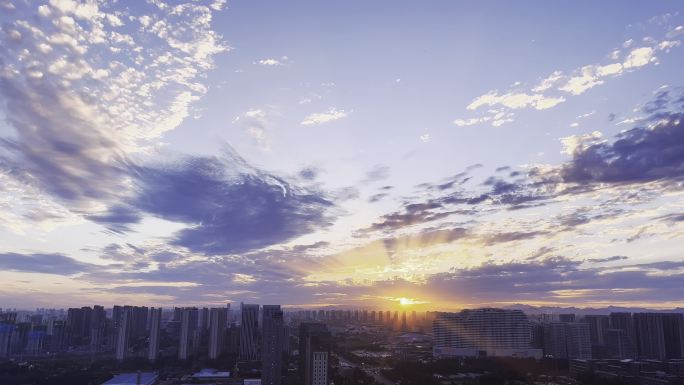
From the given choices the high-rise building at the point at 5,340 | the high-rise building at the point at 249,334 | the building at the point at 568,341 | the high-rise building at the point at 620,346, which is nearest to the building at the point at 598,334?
the high-rise building at the point at 620,346

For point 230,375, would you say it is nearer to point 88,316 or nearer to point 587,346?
point 88,316

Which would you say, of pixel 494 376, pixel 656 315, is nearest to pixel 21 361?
pixel 494 376

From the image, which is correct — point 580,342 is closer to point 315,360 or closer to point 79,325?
point 315,360

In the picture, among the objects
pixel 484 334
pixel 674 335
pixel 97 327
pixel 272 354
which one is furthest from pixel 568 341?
pixel 97 327

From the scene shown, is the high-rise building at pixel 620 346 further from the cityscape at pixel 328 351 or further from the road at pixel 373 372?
the road at pixel 373 372

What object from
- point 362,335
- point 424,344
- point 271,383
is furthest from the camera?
point 362,335

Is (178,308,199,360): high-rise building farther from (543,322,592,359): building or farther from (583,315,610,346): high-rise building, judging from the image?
(583,315,610,346): high-rise building
